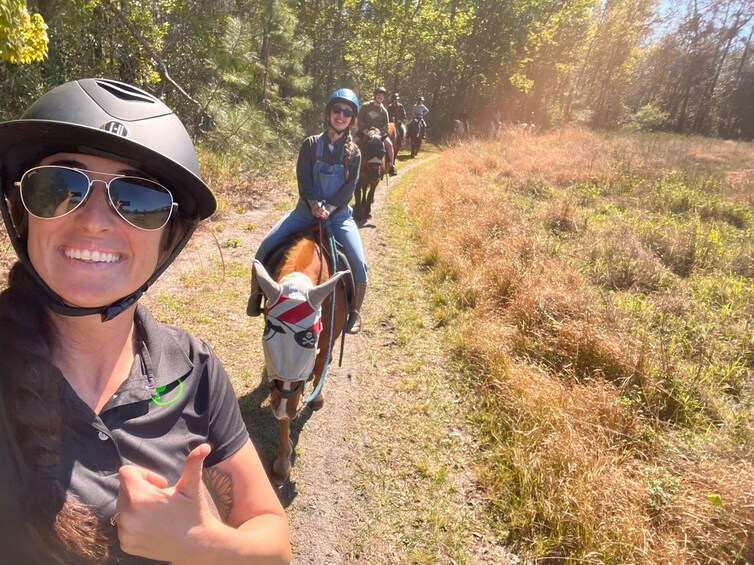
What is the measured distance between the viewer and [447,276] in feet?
21.3

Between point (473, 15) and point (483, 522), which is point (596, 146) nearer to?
point (473, 15)

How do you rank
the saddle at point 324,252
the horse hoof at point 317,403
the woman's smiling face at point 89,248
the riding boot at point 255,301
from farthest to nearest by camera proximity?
the horse hoof at point 317,403 < the saddle at point 324,252 < the riding boot at point 255,301 < the woman's smiling face at point 89,248

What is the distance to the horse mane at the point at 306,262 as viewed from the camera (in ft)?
10.1

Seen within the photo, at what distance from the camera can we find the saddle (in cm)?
355

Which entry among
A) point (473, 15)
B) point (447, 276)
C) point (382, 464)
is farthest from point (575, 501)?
point (473, 15)

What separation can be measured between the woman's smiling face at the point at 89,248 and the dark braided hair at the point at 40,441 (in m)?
0.13

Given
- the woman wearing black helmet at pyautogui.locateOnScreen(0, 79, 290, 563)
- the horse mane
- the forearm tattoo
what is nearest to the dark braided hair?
the woman wearing black helmet at pyautogui.locateOnScreen(0, 79, 290, 563)

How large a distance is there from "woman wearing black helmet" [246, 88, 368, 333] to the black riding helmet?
2.41m

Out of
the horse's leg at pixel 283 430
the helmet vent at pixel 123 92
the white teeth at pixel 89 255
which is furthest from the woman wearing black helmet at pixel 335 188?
the white teeth at pixel 89 255

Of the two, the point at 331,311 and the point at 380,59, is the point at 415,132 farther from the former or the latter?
the point at 331,311

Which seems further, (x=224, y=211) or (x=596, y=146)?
(x=596, y=146)

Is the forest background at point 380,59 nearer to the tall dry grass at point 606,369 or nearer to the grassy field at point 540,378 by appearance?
the grassy field at point 540,378

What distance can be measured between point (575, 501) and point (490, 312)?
108 inches

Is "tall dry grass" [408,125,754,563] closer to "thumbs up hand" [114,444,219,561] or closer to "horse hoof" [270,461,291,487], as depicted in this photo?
"horse hoof" [270,461,291,487]
